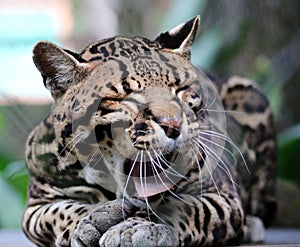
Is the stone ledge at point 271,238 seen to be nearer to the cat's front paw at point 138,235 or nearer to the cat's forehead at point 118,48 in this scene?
the cat's front paw at point 138,235

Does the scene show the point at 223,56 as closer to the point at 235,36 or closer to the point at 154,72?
the point at 235,36

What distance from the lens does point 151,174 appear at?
7.64ft

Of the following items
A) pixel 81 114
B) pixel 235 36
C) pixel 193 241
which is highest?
pixel 235 36

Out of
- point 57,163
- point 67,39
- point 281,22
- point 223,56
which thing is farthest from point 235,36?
point 57,163

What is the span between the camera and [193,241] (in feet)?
8.25

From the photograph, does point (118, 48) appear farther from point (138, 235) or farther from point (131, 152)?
point (138, 235)

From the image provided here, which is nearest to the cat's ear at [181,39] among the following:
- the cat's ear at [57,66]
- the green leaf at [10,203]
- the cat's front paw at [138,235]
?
the cat's ear at [57,66]

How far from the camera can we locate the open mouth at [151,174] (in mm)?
2275

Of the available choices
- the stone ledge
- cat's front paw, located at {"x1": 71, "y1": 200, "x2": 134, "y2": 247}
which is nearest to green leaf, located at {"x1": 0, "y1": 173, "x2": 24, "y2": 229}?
the stone ledge

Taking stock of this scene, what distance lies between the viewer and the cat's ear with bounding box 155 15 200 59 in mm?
2504

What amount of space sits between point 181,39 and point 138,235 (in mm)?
653

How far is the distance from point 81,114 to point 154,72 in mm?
258

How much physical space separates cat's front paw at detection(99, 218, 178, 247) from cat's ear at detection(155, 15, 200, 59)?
1.81ft

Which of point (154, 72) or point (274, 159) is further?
point (274, 159)
